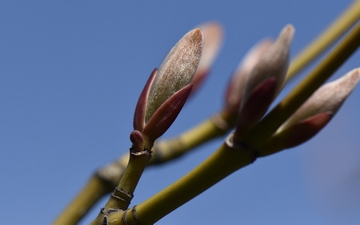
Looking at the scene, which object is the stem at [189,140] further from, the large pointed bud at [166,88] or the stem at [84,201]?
the large pointed bud at [166,88]

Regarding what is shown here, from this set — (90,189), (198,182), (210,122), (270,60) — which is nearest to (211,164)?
(198,182)

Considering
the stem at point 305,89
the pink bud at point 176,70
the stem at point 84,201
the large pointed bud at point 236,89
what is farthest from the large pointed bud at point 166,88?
the large pointed bud at point 236,89

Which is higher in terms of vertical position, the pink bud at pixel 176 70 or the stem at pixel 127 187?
the pink bud at pixel 176 70

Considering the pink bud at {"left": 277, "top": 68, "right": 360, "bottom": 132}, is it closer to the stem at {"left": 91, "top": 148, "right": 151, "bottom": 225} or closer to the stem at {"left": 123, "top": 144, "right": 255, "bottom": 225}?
the stem at {"left": 123, "top": 144, "right": 255, "bottom": 225}

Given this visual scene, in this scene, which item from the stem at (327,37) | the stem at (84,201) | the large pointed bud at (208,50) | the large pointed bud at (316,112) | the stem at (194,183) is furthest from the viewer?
the large pointed bud at (208,50)

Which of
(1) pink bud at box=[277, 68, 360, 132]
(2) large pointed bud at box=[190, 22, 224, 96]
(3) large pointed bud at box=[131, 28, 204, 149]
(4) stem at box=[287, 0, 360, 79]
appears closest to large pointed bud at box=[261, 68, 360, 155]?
(1) pink bud at box=[277, 68, 360, 132]

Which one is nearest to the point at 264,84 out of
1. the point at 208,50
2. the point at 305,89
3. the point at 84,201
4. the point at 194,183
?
the point at 305,89

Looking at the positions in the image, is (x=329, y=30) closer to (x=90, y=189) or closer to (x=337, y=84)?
(x=337, y=84)
